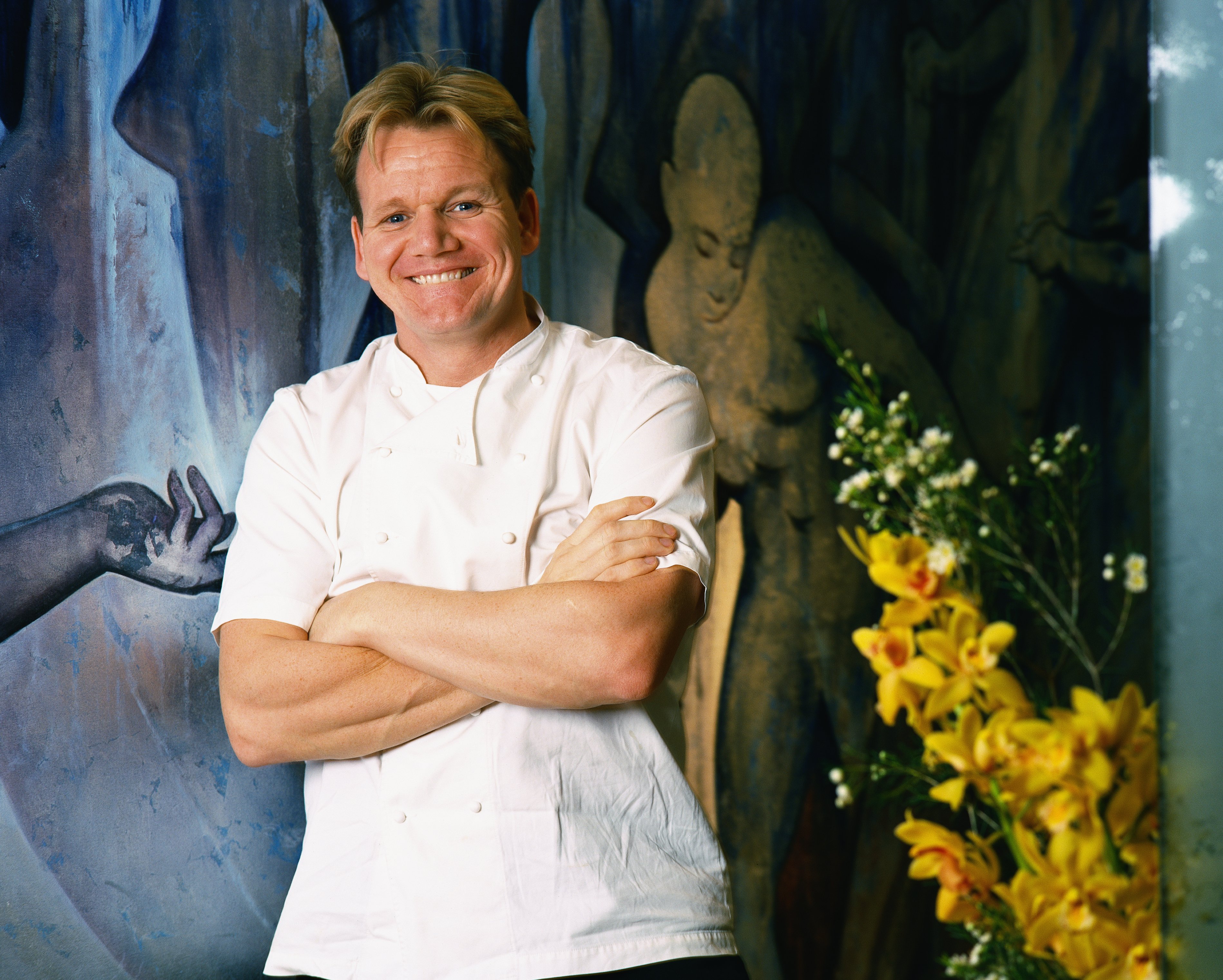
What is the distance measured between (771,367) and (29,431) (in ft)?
4.16

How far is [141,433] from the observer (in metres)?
1.72

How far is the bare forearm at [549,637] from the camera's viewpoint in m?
1.12

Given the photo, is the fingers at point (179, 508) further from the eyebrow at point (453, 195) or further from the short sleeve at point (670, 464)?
the short sleeve at point (670, 464)

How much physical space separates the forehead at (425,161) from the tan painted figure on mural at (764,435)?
629 mm

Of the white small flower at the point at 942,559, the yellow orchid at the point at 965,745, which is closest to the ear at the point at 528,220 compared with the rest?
the white small flower at the point at 942,559

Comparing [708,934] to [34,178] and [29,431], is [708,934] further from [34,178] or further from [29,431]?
[34,178]

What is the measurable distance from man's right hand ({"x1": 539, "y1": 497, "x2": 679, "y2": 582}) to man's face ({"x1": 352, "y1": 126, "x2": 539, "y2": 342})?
1.13ft

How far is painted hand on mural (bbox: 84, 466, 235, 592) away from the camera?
170 centimetres

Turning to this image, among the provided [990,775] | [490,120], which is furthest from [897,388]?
[990,775]

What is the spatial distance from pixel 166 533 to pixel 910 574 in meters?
1.31

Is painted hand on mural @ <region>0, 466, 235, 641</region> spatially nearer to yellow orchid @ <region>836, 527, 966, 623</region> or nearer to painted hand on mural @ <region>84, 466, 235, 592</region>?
painted hand on mural @ <region>84, 466, 235, 592</region>

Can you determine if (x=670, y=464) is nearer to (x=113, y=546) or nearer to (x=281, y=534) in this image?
(x=281, y=534)

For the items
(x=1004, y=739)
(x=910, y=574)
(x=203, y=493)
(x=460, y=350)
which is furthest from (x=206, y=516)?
(x=1004, y=739)

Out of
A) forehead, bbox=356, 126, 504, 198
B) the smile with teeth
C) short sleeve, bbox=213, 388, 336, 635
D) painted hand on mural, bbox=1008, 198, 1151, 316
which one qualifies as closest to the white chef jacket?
short sleeve, bbox=213, 388, 336, 635
